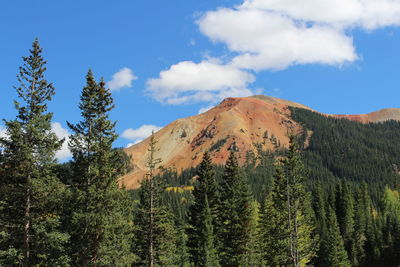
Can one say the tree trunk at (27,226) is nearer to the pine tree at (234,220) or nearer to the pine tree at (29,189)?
the pine tree at (29,189)

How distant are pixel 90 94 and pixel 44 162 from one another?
6385mm

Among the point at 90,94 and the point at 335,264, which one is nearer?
the point at 90,94

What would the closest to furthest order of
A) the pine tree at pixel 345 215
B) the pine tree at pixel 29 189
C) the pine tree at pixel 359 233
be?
the pine tree at pixel 29 189, the pine tree at pixel 359 233, the pine tree at pixel 345 215

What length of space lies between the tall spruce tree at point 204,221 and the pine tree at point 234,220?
1.41 meters

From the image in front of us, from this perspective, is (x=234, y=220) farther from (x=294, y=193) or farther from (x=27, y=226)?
(x=27, y=226)

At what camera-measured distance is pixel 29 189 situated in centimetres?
2405

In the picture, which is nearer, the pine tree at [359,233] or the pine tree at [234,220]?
the pine tree at [234,220]

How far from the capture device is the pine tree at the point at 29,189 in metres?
23.6

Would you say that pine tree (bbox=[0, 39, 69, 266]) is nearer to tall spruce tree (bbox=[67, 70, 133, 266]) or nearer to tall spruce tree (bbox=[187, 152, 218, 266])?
tall spruce tree (bbox=[67, 70, 133, 266])

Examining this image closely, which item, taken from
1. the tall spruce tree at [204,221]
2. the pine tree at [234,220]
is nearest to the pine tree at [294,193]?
the pine tree at [234,220]

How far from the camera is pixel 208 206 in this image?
157 feet

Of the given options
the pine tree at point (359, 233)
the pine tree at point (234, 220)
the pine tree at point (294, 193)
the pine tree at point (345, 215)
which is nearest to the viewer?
the pine tree at point (294, 193)

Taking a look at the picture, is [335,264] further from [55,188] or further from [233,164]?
[55,188]

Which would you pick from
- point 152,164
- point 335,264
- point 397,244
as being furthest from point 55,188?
point 397,244
